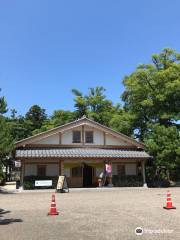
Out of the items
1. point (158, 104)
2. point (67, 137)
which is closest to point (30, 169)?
point (67, 137)

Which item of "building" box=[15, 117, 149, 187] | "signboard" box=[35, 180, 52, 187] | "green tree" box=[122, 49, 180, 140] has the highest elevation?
"green tree" box=[122, 49, 180, 140]

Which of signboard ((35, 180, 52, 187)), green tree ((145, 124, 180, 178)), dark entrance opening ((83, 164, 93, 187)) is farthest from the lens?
green tree ((145, 124, 180, 178))

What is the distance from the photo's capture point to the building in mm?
Answer: 29219

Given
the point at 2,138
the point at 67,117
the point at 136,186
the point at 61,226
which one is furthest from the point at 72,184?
the point at 67,117

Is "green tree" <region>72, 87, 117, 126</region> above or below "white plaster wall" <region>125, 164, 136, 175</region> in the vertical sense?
above

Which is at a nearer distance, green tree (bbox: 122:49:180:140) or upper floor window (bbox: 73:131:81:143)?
upper floor window (bbox: 73:131:81:143)

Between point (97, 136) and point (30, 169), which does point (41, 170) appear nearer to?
→ point (30, 169)

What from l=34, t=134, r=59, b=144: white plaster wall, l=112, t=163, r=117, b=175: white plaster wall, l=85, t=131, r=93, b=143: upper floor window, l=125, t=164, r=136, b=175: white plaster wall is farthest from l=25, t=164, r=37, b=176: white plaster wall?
l=125, t=164, r=136, b=175: white plaster wall

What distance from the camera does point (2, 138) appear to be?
25531 millimetres

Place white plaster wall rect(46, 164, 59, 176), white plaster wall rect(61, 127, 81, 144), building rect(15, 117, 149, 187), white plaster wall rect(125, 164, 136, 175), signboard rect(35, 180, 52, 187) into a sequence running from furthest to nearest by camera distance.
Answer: white plaster wall rect(125, 164, 136, 175), white plaster wall rect(61, 127, 81, 144), white plaster wall rect(46, 164, 59, 176), building rect(15, 117, 149, 187), signboard rect(35, 180, 52, 187)

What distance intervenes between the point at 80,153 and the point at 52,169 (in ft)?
9.97

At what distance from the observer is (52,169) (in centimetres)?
3006

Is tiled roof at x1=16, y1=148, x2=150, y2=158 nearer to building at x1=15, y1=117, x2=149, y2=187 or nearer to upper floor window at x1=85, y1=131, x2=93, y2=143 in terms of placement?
building at x1=15, y1=117, x2=149, y2=187

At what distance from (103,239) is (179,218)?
154 inches
